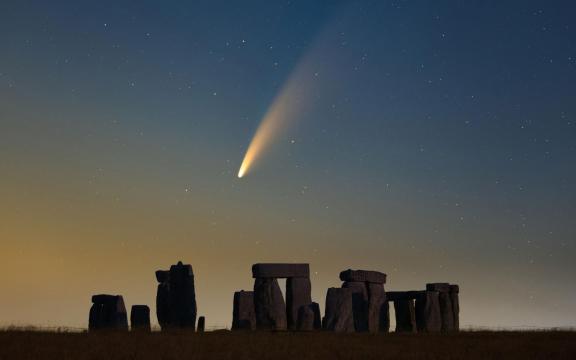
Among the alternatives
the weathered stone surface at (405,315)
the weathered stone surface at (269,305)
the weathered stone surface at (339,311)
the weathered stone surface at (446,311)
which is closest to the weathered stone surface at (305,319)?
the weathered stone surface at (339,311)

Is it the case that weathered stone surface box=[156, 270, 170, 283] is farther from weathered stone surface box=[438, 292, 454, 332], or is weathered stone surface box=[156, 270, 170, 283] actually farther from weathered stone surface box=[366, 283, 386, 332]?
weathered stone surface box=[438, 292, 454, 332]

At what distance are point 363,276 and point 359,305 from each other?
3.79 ft

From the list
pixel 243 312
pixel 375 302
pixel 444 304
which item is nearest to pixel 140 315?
pixel 243 312

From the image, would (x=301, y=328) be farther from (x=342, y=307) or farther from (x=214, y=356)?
(x=214, y=356)

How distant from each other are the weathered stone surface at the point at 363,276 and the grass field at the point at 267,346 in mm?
7281

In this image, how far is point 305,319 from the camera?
2916 centimetres

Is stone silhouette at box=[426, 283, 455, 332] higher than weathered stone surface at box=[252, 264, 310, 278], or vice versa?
weathered stone surface at box=[252, 264, 310, 278]

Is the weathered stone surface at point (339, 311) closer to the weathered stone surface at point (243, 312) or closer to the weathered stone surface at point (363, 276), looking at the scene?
the weathered stone surface at point (363, 276)

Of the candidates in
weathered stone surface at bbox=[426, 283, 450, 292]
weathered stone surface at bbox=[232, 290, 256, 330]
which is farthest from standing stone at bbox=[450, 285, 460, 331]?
weathered stone surface at bbox=[232, 290, 256, 330]

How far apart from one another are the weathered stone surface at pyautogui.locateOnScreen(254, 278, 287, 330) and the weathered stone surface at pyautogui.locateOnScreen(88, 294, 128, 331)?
200 inches

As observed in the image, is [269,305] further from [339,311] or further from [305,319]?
[339,311]

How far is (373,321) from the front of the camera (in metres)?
32.2

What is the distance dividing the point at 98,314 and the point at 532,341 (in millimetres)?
16868

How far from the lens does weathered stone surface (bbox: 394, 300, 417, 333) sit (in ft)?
109
